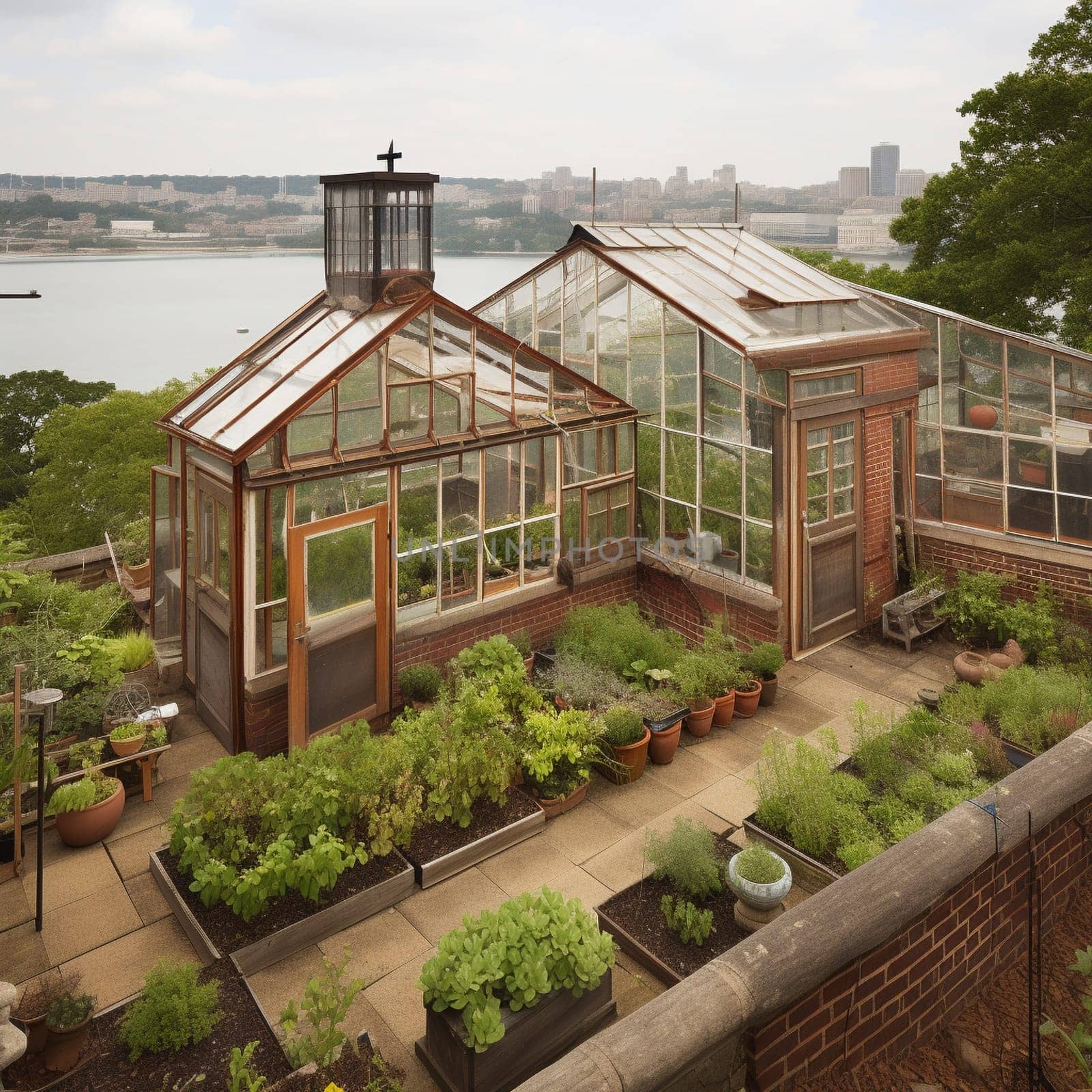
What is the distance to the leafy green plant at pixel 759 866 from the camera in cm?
555

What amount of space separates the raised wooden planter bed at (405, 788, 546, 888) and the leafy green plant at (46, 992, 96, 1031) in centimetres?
218

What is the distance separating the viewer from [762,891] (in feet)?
17.9

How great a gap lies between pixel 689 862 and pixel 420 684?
3.43 meters

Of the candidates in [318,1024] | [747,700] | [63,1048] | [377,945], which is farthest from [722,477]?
[63,1048]

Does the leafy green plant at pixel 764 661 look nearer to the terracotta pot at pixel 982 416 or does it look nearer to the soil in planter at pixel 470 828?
the soil in planter at pixel 470 828

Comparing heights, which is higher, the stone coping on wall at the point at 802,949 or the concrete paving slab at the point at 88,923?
the stone coping on wall at the point at 802,949

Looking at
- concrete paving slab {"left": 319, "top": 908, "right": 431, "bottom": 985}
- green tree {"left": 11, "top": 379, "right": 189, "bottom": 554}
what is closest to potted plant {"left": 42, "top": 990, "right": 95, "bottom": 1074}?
concrete paving slab {"left": 319, "top": 908, "right": 431, "bottom": 985}

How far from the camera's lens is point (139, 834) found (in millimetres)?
7035

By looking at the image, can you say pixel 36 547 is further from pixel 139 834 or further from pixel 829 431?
pixel 829 431

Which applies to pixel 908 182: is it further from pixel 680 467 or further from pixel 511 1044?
pixel 511 1044

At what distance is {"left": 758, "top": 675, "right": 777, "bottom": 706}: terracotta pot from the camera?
29.4 ft

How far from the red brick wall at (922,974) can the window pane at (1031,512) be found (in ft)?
18.2

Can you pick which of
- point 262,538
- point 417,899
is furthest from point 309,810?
point 262,538

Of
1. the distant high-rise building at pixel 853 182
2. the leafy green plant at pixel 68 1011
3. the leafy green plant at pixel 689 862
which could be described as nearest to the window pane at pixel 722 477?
the leafy green plant at pixel 689 862
